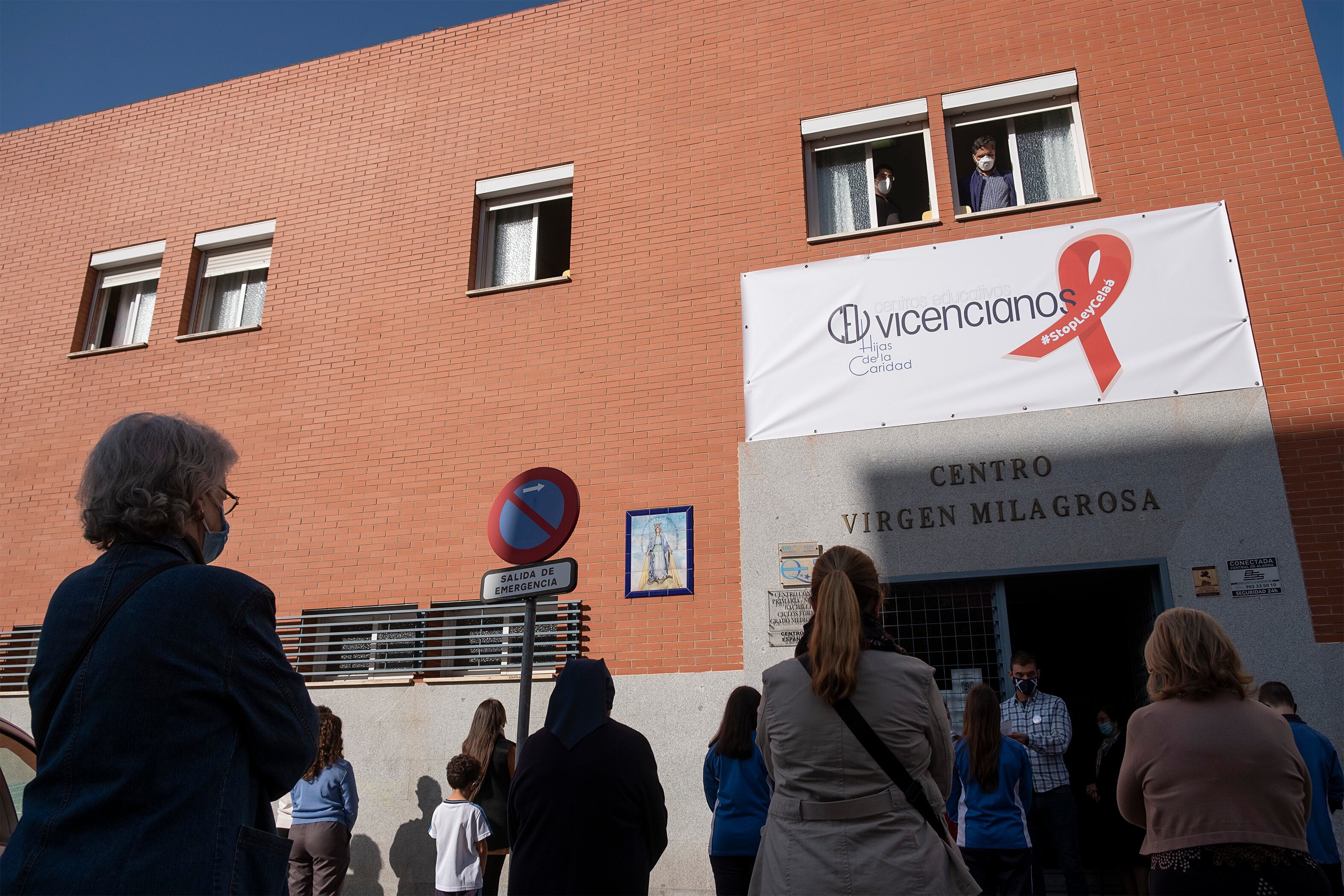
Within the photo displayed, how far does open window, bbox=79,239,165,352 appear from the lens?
42.3 feet

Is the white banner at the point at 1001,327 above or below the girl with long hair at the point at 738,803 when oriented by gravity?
above

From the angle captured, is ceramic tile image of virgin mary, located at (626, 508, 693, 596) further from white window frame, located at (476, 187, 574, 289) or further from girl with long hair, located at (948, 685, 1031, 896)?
girl with long hair, located at (948, 685, 1031, 896)

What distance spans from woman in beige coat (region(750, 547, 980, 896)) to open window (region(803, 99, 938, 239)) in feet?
25.4

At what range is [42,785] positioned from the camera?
2.04 metres

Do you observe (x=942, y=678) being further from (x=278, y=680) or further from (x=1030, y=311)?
(x=278, y=680)

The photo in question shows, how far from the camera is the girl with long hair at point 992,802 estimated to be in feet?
19.4

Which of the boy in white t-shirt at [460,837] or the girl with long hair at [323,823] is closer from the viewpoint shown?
the boy in white t-shirt at [460,837]

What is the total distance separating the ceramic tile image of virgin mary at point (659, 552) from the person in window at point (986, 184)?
4.42m

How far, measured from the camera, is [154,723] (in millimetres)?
2039

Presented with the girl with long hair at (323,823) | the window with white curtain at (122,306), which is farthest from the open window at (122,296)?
the girl with long hair at (323,823)

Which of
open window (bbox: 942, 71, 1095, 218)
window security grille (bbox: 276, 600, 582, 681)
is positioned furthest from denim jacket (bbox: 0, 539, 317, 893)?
open window (bbox: 942, 71, 1095, 218)

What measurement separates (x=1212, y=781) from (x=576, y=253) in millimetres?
8922

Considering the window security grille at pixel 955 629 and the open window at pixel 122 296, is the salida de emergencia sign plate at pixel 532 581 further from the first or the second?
the open window at pixel 122 296

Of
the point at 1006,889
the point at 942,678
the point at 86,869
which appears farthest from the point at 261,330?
the point at 86,869
